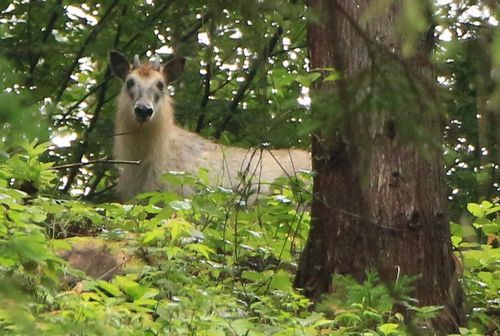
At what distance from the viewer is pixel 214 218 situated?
818 cm

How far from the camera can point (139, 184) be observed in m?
12.3

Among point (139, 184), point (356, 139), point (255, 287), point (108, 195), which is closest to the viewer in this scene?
point (356, 139)

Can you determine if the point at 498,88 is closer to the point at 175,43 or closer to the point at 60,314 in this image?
the point at 60,314

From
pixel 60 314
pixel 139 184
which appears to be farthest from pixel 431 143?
pixel 139 184

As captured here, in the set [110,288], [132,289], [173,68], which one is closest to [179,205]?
[132,289]

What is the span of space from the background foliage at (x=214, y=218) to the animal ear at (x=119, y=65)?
272mm

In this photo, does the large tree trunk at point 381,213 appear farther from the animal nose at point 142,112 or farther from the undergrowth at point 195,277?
the animal nose at point 142,112

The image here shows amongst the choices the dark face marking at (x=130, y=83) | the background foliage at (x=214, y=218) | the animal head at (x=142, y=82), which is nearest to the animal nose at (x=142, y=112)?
the animal head at (x=142, y=82)

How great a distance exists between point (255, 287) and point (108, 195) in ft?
21.3

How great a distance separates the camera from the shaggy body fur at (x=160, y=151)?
12.4 meters

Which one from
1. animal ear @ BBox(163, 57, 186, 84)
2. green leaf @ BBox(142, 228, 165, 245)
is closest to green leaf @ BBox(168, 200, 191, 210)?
green leaf @ BBox(142, 228, 165, 245)

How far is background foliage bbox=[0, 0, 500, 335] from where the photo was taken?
13.5 feet

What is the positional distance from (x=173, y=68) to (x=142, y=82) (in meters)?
0.55

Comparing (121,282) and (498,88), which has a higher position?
(498,88)
